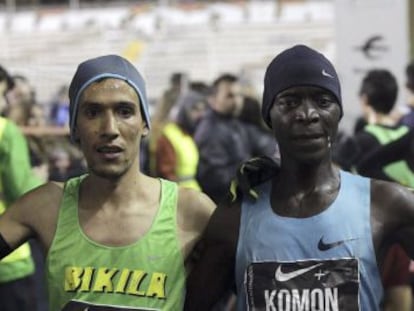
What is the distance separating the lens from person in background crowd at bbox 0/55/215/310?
3359 mm

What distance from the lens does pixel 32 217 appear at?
11.5 feet

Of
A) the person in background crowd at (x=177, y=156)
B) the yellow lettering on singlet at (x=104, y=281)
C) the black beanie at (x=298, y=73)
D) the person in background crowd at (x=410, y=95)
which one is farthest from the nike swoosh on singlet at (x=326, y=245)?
the person in background crowd at (x=177, y=156)

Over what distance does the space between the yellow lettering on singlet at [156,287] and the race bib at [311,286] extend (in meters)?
0.33

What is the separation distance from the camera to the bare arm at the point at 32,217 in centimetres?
349

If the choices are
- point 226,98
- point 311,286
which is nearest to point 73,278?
point 311,286

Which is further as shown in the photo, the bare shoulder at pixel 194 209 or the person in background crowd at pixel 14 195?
the person in background crowd at pixel 14 195

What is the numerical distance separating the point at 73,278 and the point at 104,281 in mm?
97

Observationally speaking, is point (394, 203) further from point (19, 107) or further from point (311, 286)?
point (19, 107)

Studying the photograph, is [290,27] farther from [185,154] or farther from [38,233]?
[38,233]

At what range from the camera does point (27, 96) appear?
11406 mm

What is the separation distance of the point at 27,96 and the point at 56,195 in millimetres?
8012

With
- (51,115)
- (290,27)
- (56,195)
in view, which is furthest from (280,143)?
(290,27)

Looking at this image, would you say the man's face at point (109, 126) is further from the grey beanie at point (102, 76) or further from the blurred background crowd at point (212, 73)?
the blurred background crowd at point (212, 73)

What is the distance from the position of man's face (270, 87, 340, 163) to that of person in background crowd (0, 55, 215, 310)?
44cm
